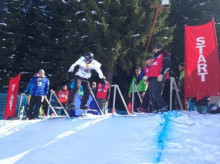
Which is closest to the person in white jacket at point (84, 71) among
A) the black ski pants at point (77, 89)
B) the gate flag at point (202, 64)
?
the black ski pants at point (77, 89)

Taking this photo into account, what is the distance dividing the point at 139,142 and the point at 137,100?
4.80m

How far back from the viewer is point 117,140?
475cm

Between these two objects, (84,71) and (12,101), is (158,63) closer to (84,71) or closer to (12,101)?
(84,71)

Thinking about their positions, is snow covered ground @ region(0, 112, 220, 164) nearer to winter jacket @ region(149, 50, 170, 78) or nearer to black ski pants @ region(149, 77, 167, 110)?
black ski pants @ region(149, 77, 167, 110)

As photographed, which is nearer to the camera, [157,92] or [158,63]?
[157,92]

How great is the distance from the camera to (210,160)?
154 inches

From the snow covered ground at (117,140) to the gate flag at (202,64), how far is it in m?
0.92

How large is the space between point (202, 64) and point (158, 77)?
1.06m

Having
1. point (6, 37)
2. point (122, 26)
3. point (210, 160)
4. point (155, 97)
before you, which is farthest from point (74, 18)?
point (210, 160)

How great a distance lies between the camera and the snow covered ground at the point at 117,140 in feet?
13.6

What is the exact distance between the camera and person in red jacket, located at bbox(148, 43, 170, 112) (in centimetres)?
641

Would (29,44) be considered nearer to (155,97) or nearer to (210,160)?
(155,97)

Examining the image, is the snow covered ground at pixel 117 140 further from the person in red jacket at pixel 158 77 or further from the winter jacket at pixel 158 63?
the winter jacket at pixel 158 63

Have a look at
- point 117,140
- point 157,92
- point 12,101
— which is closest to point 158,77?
point 157,92
